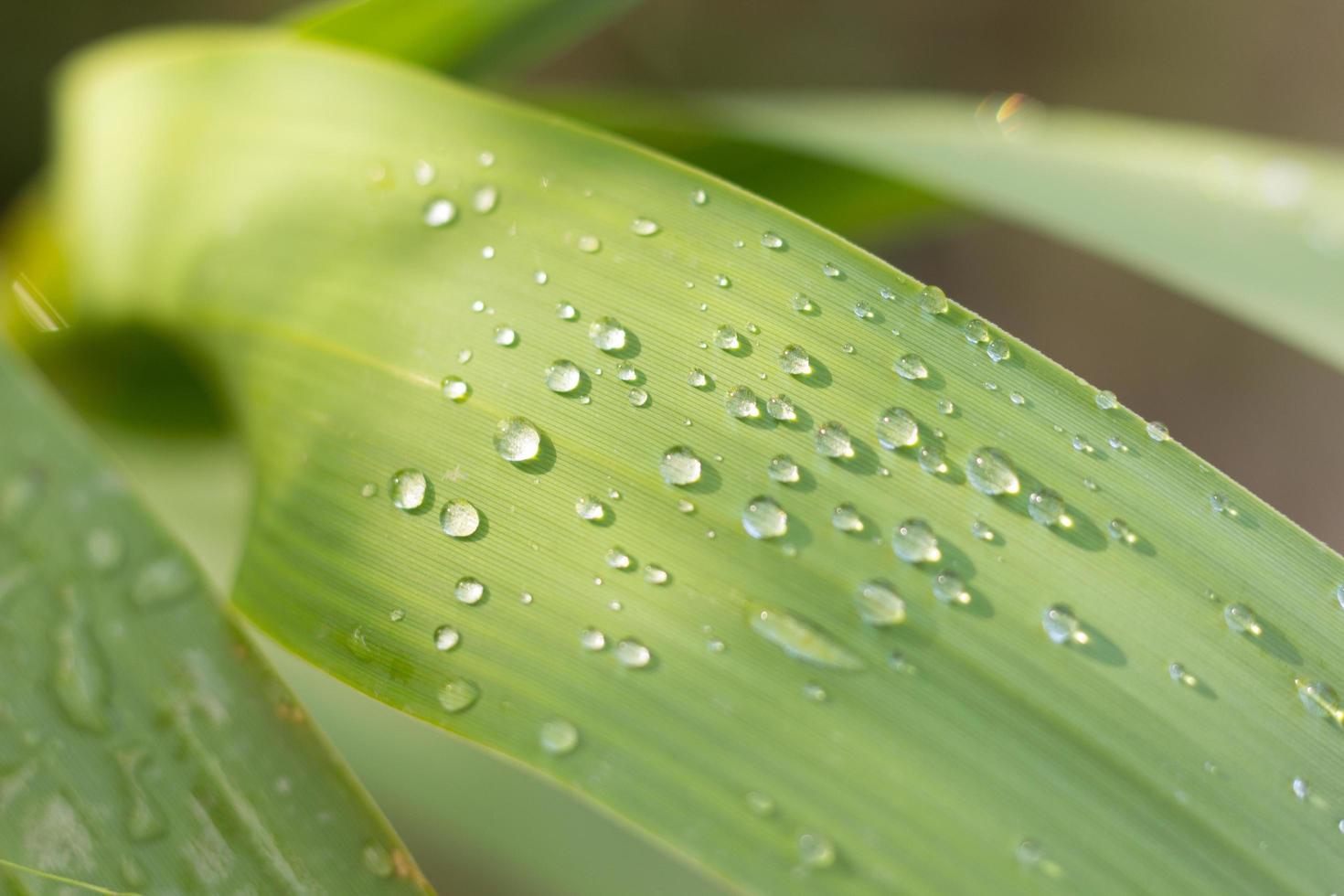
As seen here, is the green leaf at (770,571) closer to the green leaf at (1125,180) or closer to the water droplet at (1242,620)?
the water droplet at (1242,620)

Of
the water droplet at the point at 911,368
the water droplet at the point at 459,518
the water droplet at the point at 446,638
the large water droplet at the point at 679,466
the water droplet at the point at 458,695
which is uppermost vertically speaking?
the water droplet at the point at 911,368

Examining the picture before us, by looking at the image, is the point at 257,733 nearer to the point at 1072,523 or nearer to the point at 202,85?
the point at 1072,523

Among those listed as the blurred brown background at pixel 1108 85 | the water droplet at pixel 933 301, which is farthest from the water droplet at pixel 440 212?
the blurred brown background at pixel 1108 85

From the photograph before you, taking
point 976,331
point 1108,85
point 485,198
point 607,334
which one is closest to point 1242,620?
point 976,331

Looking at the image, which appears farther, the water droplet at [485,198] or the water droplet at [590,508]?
the water droplet at [485,198]

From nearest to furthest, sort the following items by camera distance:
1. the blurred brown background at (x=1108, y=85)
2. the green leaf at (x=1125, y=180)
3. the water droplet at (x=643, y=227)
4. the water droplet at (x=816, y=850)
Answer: the water droplet at (x=816, y=850)
the water droplet at (x=643, y=227)
the green leaf at (x=1125, y=180)
the blurred brown background at (x=1108, y=85)

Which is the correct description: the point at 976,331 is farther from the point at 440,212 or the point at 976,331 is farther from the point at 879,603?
the point at 440,212

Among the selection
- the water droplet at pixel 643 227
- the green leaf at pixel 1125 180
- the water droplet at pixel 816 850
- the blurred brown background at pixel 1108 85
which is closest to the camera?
the water droplet at pixel 816 850
